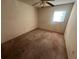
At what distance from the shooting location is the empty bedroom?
9.52 ft

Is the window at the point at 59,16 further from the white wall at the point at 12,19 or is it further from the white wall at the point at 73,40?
the white wall at the point at 73,40

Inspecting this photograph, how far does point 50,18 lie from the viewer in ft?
23.4

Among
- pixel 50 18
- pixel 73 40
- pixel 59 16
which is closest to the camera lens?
pixel 73 40

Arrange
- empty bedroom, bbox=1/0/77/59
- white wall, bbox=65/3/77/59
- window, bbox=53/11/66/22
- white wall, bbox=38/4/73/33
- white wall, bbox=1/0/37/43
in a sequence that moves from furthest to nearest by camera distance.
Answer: window, bbox=53/11/66/22, white wall, bbox=38/4/73/33, white wall, bbox=1/0/37/43, empty bedroom, bbox=1/0/77/59, white wall, bbox=65/3/77/59

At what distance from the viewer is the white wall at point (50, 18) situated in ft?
19.9

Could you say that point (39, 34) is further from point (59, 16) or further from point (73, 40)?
point (73, 40)

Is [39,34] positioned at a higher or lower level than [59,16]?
lower

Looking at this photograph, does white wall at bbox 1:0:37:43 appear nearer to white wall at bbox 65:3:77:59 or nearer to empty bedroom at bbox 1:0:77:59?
empty bedroom at bbox 1:0:77:59

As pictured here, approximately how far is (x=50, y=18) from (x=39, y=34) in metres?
2.04

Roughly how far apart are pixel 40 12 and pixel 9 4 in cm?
399

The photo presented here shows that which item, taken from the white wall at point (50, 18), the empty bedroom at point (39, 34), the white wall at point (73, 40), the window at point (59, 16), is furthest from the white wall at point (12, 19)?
the white wall at point (73, 40)

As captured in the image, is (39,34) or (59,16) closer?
(39,34)

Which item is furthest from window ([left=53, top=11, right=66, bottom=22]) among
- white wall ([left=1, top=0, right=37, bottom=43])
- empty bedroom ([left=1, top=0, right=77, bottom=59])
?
white wall ([left=1, top=0, right=37, bottom=43])

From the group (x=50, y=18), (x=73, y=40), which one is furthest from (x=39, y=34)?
(x=73, y=40)
